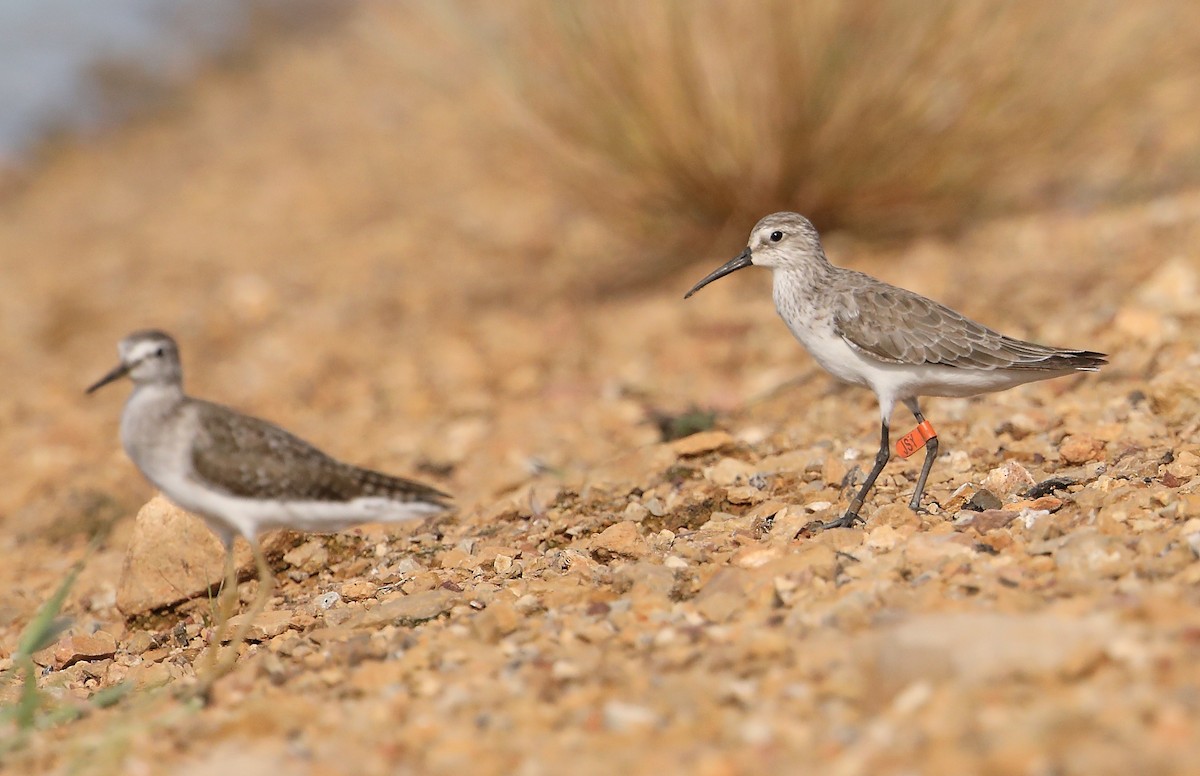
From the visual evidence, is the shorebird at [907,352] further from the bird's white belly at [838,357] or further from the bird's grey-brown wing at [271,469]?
the bird's grey-brown wing at [271,469]

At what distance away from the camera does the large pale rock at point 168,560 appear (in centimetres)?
533

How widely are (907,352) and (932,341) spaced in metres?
0.13

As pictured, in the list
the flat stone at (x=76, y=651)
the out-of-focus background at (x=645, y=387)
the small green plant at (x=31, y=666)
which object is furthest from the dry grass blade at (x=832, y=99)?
the small green plant at (x=31, y=666)

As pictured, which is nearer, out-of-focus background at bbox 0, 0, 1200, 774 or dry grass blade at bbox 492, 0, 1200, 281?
out-of-focus background at bbox 0, 0, 1200, 774

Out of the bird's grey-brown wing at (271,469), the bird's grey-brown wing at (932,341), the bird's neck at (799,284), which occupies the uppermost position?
the bird's neck at (799,284)

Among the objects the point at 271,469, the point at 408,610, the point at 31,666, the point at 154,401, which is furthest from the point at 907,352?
the point at 31,666

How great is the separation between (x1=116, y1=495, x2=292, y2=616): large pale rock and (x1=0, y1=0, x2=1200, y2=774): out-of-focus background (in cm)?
11

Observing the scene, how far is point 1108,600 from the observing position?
3.74 m

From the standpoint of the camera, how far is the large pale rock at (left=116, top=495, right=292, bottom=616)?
5328 millimetres

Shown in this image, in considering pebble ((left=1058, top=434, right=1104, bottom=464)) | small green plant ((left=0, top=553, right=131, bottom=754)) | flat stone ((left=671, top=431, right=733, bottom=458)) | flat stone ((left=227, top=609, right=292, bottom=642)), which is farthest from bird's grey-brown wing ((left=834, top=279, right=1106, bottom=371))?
small green plant ((left=0, top=553, right=131, bottom=754))

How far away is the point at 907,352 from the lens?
5277 millimetres

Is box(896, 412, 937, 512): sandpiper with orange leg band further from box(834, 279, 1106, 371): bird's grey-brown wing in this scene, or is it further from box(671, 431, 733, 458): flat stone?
box(671, 431, 733, 458): flat stone

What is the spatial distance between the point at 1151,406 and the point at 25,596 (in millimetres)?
5288

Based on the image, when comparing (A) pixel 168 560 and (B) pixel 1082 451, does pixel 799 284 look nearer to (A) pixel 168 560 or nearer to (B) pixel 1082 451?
(B) pixel 1082 451
